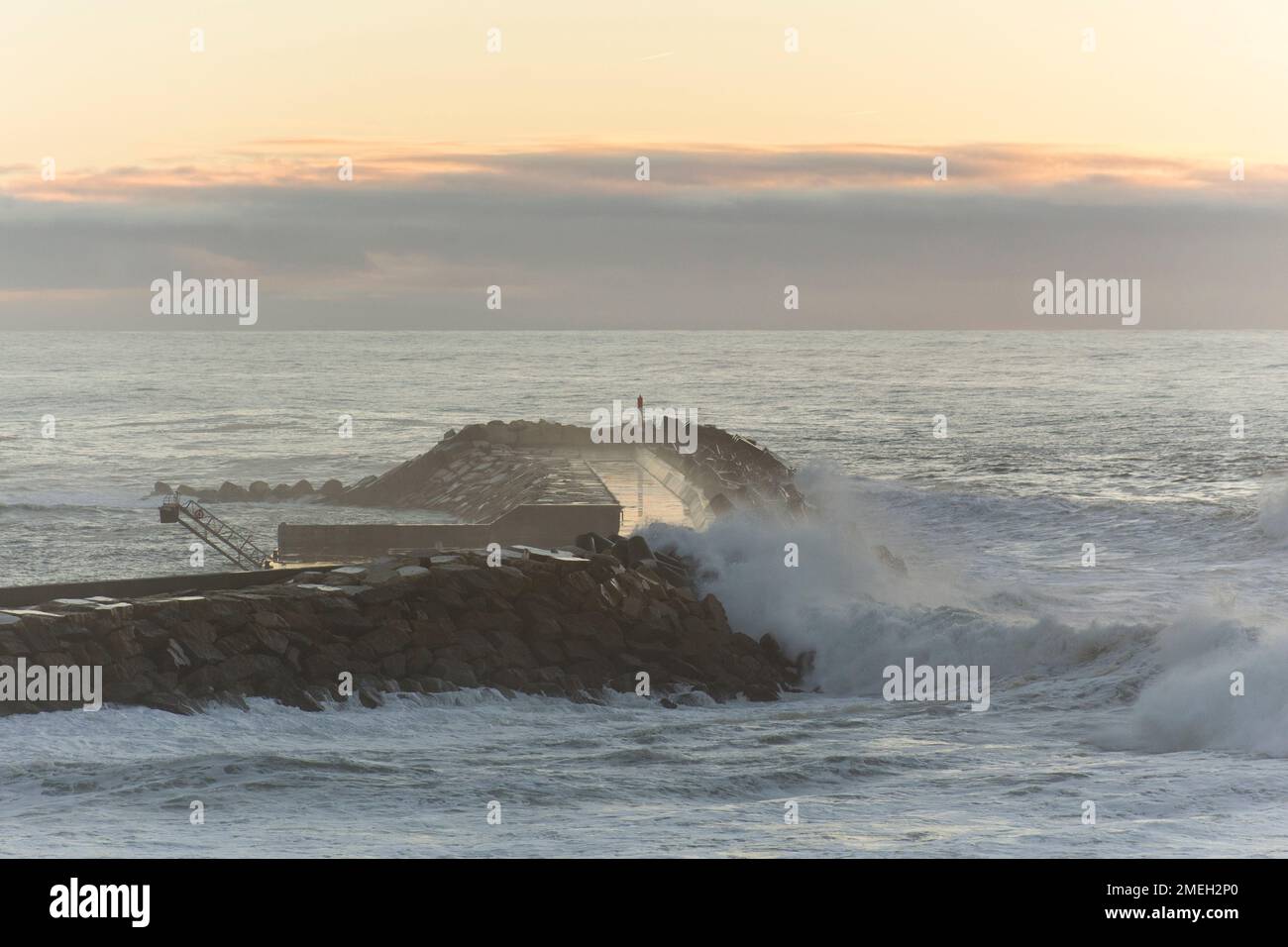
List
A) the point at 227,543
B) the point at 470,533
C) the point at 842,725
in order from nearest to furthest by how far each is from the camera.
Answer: the point at 842,725 < the point at 470,533 < the point at 227,543

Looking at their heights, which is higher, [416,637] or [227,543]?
[227,543]

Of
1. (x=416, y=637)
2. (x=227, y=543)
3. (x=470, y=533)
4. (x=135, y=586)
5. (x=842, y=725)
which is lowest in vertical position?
(x=842, y=725)

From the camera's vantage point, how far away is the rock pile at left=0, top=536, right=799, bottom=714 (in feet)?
52.6

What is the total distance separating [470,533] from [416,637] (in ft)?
21.3

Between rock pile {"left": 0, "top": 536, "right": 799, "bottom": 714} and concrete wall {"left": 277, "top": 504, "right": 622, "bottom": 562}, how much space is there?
3.55 m

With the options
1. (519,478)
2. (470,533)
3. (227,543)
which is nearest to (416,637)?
(470,533)

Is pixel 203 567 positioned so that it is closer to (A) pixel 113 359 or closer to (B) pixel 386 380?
(B) pixel 386 380

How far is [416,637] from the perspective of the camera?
57.1ft

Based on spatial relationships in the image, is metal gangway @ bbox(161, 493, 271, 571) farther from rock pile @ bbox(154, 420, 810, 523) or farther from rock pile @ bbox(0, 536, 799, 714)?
rock pile @ bbox(0, 536, 799, 714)

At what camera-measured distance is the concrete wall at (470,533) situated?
23531 millimetres

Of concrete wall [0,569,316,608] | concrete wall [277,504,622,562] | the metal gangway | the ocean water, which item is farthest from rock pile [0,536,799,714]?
the metal gangway

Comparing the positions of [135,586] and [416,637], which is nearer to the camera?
[416,637]

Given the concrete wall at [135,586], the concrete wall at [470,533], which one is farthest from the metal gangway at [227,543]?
the concrete wall at [135,586]

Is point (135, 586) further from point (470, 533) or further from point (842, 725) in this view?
point (842, 725)
